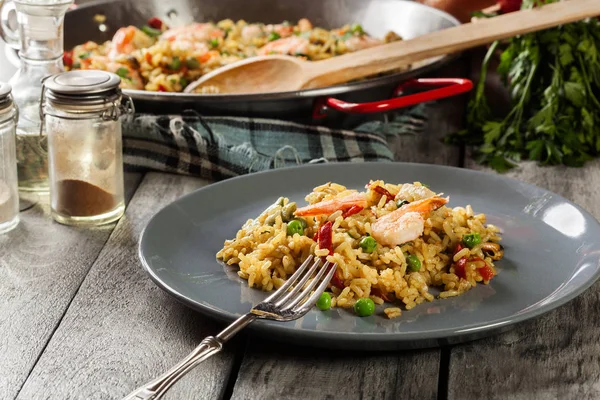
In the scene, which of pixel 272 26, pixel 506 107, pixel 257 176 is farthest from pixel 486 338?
pixel 272 26

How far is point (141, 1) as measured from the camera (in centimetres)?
471

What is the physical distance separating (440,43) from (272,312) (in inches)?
77.5

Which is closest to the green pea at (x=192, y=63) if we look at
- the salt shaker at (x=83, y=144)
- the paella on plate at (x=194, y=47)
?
the paella on plate at (x=194, y=47)

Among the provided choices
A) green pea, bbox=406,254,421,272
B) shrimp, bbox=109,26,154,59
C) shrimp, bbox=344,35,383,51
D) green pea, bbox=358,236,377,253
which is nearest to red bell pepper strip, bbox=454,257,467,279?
green pea, bbox=406,254,421,272

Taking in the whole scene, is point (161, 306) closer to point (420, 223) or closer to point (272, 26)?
point (420, 223)

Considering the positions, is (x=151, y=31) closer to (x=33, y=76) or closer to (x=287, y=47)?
(x=287, y=47)

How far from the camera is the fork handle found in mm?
1741

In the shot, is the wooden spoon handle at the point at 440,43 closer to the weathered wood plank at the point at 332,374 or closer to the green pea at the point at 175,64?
the green pea at the point at 175,64

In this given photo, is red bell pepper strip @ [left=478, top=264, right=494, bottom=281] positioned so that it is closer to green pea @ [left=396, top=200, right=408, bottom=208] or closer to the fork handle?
green pea @ [left=396, top=200, right=408, bottom=208]

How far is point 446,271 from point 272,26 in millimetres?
2659

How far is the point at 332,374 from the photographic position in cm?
202

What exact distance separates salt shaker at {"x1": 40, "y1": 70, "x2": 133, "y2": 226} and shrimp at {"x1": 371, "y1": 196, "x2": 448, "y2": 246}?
0.96m

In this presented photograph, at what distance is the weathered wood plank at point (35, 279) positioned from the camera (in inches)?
84.4

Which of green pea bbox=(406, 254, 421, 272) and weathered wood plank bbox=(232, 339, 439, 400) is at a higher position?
green pea bbox=(406, 254, 421, 272)
